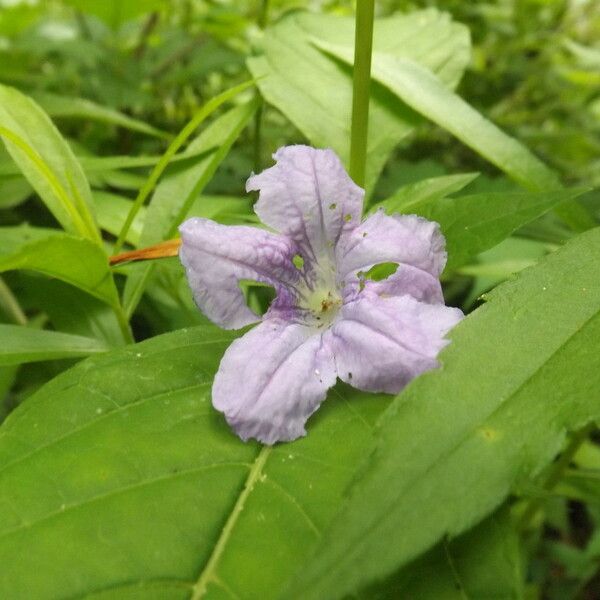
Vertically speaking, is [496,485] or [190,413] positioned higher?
[496,485]

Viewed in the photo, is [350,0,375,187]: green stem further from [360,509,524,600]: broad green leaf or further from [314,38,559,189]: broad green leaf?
[360,509,524,600]: broad green leaf

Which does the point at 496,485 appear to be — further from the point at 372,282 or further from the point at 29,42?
the point at 29,42

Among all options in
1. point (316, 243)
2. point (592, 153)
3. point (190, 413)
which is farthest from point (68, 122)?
point (592, 153)

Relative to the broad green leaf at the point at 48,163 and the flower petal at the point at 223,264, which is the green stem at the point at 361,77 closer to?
the flower petal at the point at 223,264

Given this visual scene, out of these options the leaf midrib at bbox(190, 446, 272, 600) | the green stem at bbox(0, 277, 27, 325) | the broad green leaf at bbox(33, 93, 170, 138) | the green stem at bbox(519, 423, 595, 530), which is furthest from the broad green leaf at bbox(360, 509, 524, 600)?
the broad green leaf at bbox(33, 93, 170, 138)

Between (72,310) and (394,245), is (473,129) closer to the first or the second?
(394,245)

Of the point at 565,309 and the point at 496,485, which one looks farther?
the point at 565,309

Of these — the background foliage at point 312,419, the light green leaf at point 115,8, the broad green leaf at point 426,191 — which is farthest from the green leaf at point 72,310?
the light green leaf at point 115,8

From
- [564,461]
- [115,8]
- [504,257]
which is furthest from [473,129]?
[115,8]
